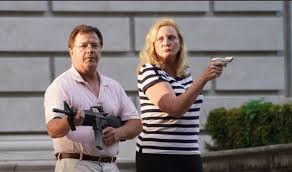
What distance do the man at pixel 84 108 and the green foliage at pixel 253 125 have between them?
11.8 feet

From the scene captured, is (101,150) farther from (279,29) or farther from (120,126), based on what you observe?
(279,29)

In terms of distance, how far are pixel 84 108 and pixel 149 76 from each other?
50 cm

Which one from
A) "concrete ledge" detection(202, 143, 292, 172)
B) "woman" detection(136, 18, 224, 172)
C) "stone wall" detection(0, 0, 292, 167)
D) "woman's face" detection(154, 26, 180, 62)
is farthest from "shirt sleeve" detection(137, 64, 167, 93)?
"stone wall" detection(0, 0, 292, 167)

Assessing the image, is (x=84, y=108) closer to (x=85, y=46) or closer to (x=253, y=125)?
(x=85, y=46)

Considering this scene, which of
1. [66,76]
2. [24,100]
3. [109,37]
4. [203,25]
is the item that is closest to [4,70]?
[24,100]

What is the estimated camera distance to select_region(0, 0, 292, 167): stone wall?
814cm

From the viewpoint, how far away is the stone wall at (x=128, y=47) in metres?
8.14

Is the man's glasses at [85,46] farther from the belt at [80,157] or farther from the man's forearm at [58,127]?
the belt at [80,157]

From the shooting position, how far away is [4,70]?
813 cm

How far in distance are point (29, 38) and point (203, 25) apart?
2.10 meters

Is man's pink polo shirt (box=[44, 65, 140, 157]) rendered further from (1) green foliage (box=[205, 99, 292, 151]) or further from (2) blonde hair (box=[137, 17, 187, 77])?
(1) green foliage (box=[205, 99, 292, 151])

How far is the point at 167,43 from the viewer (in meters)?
4.13

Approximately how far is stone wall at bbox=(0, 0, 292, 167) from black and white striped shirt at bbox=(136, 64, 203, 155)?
3724 millimetres

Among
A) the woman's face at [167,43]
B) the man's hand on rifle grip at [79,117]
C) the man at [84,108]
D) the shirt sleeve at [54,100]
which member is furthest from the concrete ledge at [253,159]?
the man's hand on rifle grip at [79,117]
